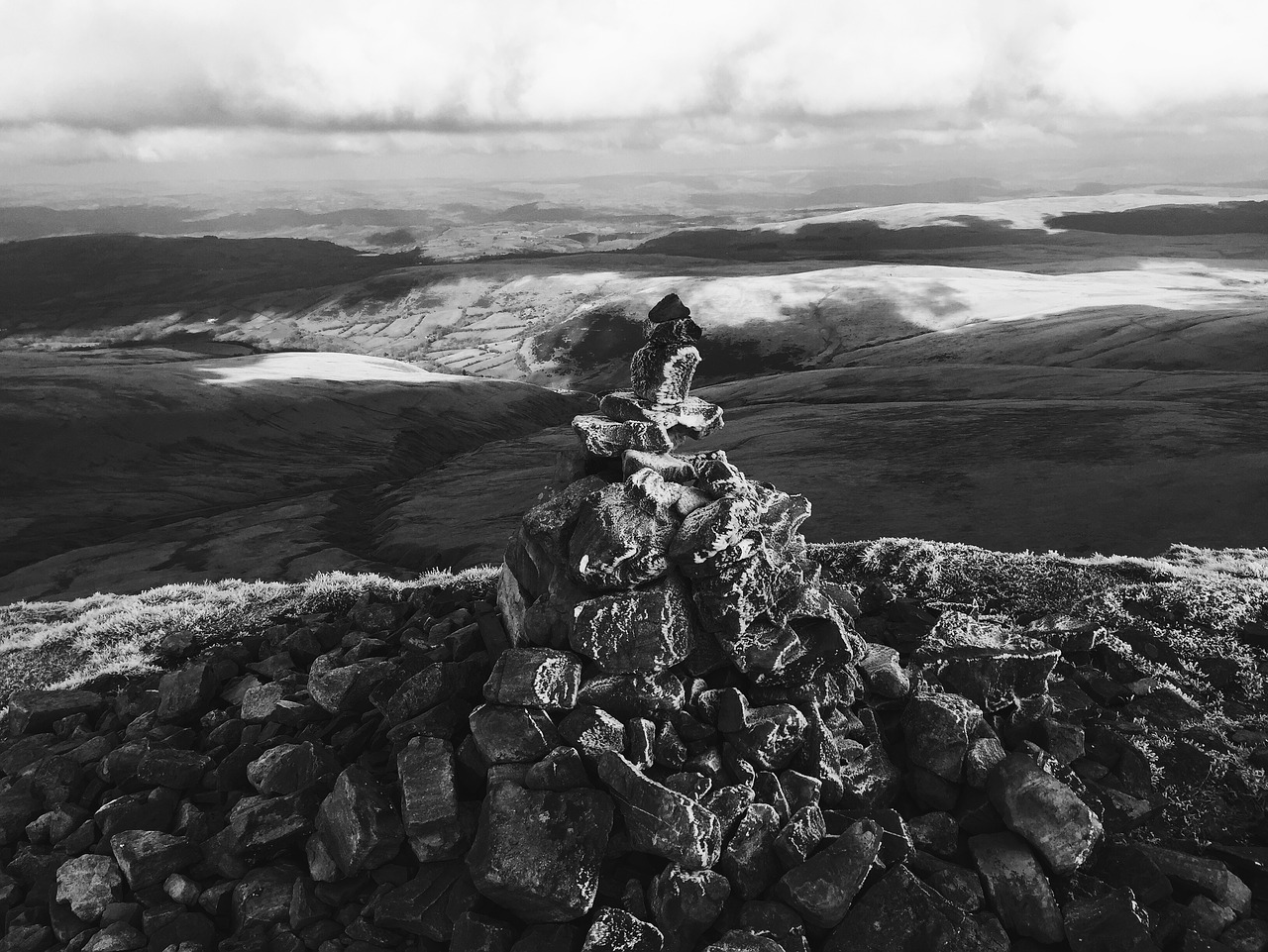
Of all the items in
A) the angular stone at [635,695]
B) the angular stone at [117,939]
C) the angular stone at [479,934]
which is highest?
the angular stone at [635,695]

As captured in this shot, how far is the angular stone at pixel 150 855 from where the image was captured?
536 inches

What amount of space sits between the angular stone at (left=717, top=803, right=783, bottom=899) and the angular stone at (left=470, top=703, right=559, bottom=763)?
322cm

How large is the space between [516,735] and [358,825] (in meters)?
2.88

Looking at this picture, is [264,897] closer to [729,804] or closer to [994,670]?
[729,804]

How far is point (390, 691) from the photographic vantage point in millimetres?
16297

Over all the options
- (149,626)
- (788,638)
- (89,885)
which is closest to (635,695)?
A: (788,638)

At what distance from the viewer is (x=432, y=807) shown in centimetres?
1298

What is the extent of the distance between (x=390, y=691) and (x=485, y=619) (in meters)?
2.41

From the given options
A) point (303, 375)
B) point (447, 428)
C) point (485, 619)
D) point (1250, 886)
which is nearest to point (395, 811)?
point (485, 619)

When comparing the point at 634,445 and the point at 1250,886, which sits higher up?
the point at 634,445

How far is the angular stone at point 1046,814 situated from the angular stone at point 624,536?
6645 mm

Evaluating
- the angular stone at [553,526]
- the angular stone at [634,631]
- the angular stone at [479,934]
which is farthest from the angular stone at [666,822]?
the angular stone at [553,526]

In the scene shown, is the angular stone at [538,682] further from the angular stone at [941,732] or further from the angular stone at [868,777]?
the angular stone at [941,732]

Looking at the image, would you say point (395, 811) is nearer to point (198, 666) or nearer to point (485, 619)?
point (485, 619)
